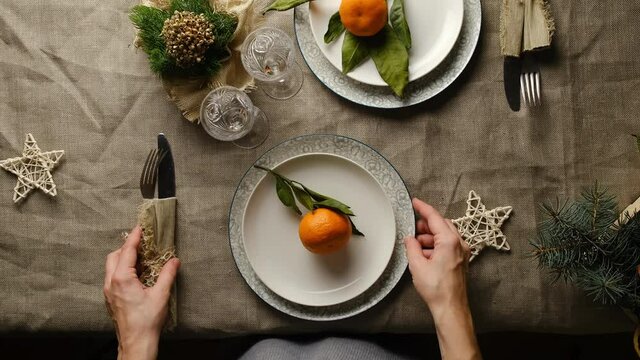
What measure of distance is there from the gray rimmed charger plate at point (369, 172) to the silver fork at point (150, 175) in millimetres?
145

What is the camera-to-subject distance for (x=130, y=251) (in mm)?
963

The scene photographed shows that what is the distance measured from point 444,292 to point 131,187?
559mm

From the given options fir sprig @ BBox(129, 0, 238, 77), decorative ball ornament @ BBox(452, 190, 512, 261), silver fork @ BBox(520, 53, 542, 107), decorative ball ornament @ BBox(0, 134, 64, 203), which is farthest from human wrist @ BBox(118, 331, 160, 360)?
silver fork @ BBox(520, 53, 542, 107)

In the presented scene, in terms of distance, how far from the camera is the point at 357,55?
38.3 inches

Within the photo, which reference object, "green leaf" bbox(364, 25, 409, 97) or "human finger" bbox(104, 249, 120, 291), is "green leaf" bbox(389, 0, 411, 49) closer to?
"green leaf" bbox(364, 25, 409, 97)

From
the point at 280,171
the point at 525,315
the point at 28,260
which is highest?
the point at 280,171

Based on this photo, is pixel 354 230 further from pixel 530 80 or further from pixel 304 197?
pixel 530 80

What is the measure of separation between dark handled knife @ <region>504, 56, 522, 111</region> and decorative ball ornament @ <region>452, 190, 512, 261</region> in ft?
0.56

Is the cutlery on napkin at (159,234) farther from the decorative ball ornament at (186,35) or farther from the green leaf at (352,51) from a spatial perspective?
the green leaf at (352,51)

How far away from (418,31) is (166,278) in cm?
60

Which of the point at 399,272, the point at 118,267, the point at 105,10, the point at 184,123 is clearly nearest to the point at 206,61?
the point at 184,123

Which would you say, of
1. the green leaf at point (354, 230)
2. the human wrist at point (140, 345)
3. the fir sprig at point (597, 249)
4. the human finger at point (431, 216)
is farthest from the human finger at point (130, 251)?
the fir sprig at point (597, 249)

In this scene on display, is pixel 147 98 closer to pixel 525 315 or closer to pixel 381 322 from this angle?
pixel 381 322

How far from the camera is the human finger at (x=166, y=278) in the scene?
0.96m
